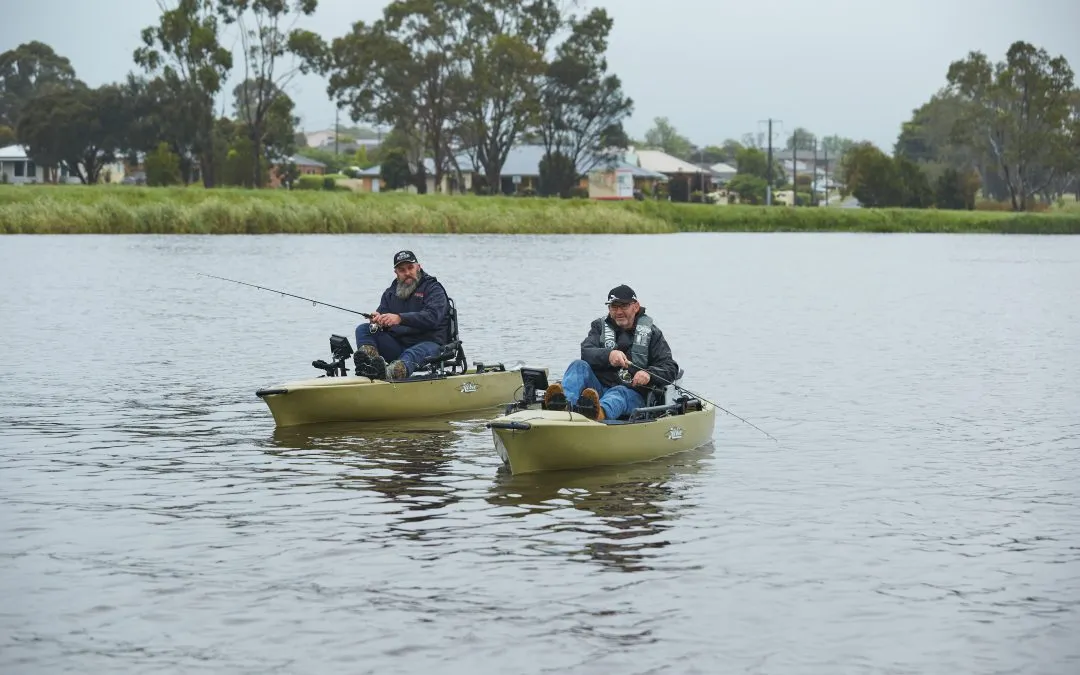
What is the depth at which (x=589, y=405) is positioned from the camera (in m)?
16.1

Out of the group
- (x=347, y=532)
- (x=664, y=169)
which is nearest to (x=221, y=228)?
(x=347, y=532)

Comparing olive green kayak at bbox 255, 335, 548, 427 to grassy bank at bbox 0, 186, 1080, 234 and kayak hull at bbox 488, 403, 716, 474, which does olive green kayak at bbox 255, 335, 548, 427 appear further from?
grassy bank at bbox 0, 186, 1080, 234

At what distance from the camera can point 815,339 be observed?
35.3m

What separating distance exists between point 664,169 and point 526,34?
6071cm

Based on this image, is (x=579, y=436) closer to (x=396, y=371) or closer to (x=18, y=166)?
(x=396, y=371)

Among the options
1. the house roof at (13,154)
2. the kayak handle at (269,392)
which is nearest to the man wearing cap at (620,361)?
the kayak handle at (269,392)

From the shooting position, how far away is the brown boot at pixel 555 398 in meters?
16.0

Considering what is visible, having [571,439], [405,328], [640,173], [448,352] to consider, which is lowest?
[571,439]

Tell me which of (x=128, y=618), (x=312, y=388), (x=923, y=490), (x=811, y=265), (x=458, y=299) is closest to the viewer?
(x=128, y=618)

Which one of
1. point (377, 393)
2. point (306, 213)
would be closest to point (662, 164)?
point (306, 213)

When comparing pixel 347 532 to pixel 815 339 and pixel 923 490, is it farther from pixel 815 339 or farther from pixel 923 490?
pixel 815 339

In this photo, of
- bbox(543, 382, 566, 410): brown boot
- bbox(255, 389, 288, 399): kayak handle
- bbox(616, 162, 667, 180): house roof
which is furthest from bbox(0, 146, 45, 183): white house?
bbox(543, 382, 566, 410): brown boot

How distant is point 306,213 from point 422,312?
59553mm

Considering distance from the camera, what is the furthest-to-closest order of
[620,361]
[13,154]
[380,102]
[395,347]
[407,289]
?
[13,154], [380,102], [395,347], [407,289], [620,361]
